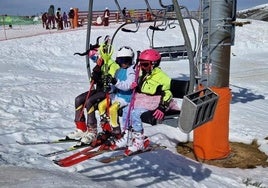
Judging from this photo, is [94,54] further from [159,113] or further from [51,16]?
[51,16]

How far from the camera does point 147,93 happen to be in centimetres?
562

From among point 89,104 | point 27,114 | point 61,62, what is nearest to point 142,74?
point 89,104

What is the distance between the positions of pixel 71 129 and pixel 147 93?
132 inches

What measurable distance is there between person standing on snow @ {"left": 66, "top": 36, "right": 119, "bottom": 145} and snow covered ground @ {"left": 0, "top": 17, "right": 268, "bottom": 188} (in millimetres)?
560

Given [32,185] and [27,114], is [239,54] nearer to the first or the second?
[27,114]

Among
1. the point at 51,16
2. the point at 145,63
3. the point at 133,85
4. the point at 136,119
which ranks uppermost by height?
the point at 51,16

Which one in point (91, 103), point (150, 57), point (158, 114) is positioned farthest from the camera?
point (91, 103)

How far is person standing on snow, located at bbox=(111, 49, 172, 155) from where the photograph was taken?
218 inches

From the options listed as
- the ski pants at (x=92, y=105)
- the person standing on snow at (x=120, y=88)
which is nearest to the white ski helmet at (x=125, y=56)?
the person standing on snow at (x=120, y=88)

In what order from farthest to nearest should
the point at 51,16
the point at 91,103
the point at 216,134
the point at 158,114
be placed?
1. the point at 51,16
2. the point at 216,134
3. the point at 91,103
4. the point at 158,114

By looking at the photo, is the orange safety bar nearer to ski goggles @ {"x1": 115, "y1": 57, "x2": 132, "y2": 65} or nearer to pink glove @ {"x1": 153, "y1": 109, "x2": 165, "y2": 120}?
ski goggles @ {"x1": 115, "y1": 57, "x2": 132, "y2": 65}

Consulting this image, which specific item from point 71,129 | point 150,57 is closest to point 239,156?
point 71,129

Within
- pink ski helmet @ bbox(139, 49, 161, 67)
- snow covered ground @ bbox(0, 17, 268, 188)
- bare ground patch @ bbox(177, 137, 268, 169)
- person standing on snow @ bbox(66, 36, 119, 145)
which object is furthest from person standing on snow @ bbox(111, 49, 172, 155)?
bare ground patch @ bbox(177, 137, 268, 169)

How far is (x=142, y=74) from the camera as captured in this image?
5.64 metres
